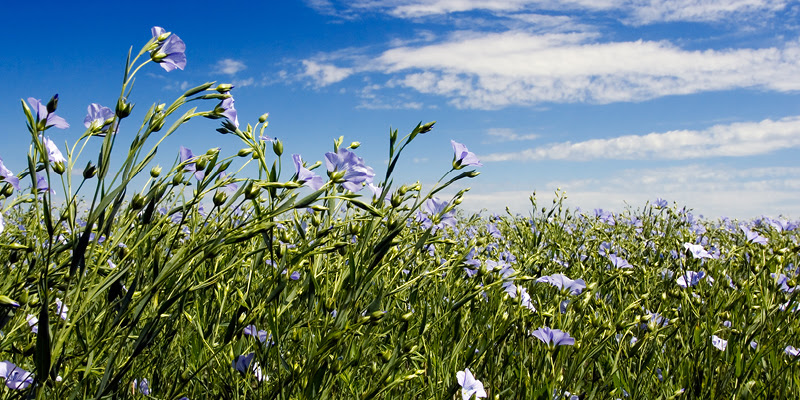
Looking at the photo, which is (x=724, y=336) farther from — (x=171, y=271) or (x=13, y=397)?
(x=13, y=397)

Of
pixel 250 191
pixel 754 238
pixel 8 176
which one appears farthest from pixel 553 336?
pixel 754 238

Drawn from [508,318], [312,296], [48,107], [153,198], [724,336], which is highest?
[48,107]

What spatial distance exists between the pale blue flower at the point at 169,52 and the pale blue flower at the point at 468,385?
3.48 ft

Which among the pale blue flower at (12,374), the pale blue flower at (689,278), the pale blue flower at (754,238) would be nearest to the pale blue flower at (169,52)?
the pale blue flower at (12,374)

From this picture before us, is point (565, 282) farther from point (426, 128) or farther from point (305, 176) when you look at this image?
point (305, 176)

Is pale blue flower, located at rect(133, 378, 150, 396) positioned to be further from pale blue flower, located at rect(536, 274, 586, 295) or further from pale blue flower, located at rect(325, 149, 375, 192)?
pale blue flower, located at rect(536, 274, 586, 295)

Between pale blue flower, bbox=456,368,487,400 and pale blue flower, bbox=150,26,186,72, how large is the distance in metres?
1.06

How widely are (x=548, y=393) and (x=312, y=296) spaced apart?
0.73 meters

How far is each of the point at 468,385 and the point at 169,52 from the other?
1151 millimetres

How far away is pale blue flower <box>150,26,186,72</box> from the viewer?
127 cm

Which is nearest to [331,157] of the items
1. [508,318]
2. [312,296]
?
[312,296]

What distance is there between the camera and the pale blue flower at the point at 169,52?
1.27 m

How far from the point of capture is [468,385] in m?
1.60

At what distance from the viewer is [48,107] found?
121 centimetres
